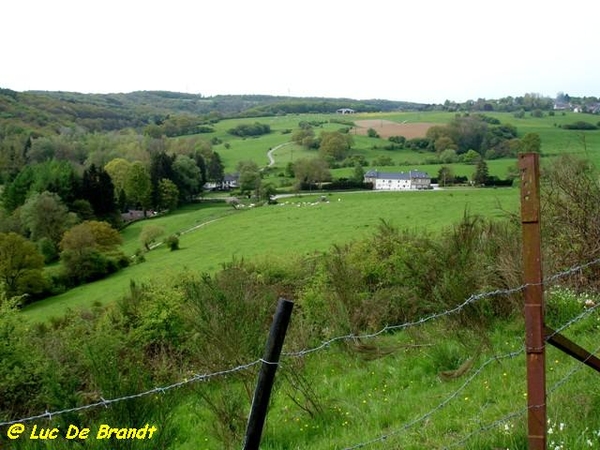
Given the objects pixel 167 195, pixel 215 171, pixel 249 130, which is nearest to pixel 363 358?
pixel 167 195

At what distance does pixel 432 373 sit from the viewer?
7691 mm

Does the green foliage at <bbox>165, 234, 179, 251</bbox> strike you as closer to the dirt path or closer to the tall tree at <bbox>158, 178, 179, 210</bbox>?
the tall tree at <bbox>158, 178, 179, 210</bbox>

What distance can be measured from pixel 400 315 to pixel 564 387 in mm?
6576

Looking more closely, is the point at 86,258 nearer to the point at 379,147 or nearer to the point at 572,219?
the point at 572,219

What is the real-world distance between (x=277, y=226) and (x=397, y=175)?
32.8 meters

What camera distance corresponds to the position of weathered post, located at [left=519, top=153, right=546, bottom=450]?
12.0 feet

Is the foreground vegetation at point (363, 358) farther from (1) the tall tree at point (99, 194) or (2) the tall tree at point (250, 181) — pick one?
(2) the tall tree at point (250, 181)

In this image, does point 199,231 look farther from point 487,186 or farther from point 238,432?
point 238,432

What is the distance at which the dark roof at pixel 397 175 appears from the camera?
261ft

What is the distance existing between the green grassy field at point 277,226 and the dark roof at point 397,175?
10546 millimetres

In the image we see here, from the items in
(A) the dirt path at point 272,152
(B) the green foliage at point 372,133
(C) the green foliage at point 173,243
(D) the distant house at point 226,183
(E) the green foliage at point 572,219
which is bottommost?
(D) the distant house at point 226,183

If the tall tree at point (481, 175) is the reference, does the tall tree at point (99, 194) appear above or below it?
below

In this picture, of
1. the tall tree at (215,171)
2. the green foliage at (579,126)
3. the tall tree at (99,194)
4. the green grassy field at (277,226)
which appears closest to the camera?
the green grassy field at (277,226)

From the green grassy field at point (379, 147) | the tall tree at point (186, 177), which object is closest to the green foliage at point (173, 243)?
the tall tree at point (186, 177)
